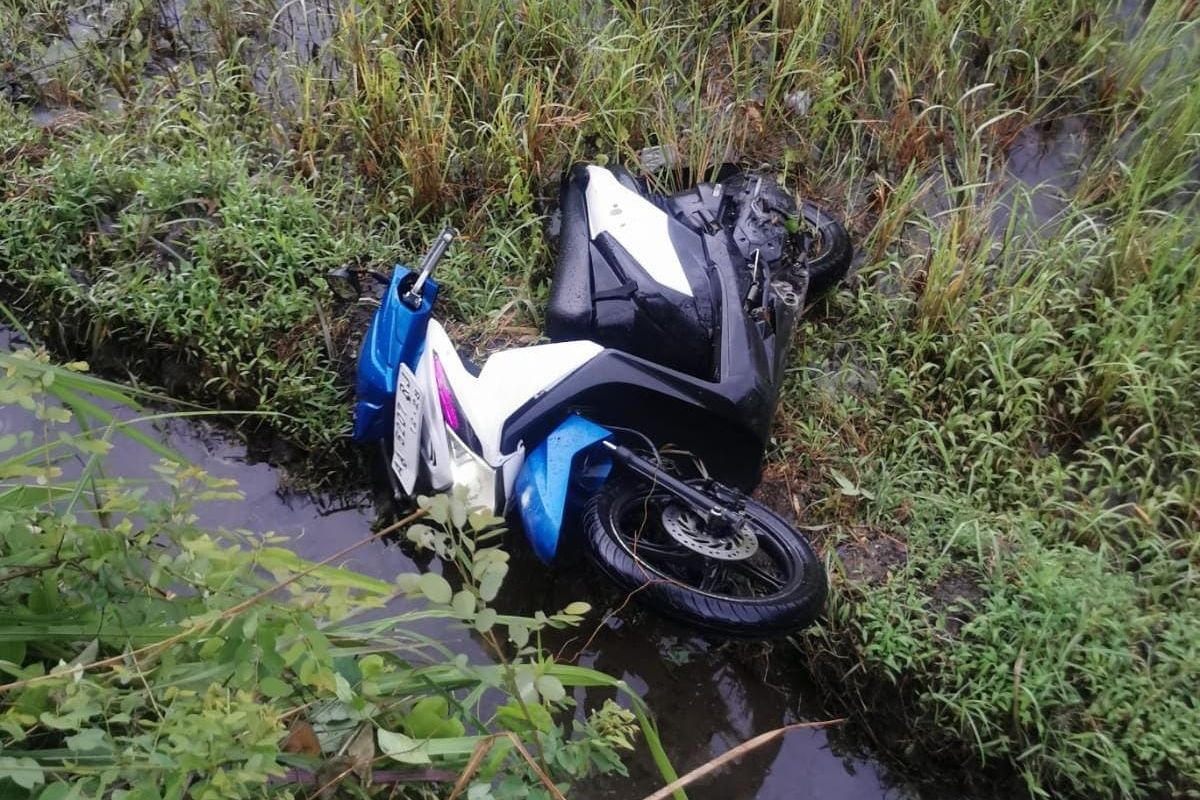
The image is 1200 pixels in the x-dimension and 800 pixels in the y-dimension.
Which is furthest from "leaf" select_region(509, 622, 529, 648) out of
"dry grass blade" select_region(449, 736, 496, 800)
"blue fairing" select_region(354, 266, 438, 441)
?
"blue fairing" select_region(354, 266, 438, 441)

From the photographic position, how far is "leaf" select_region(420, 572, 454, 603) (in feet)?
4.28

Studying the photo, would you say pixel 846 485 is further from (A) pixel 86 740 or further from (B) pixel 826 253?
(A) pixel 86 740

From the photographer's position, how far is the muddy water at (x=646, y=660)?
9.33ft

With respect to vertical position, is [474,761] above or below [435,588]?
below

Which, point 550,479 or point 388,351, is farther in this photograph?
point 388,351

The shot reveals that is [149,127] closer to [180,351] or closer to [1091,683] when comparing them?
[180,351]

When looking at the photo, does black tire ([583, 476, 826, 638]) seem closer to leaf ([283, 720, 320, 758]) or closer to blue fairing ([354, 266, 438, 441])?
blue fairing ([354, 266, 438, 441])

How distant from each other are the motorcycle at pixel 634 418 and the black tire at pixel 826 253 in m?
0.46

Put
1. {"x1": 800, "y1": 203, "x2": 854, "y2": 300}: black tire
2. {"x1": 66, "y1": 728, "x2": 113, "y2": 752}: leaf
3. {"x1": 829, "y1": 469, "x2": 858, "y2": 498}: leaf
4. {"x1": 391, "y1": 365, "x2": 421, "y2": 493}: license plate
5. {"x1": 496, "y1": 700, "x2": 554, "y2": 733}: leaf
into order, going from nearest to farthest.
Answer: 1. {"x1": 66, "y1": 728, "x2": 113, "y2": 752}: leaf
2. {"x1": 496, "y1": 700, "x2": 554, "y2": 733}: leaf
3. {"x1": 391, "y1": 365, "x2": 421, "y2": 493}: license plate
4. {"x1": 829, "y1": 469, "x2": 858, "y2": 498}: leaf
5. {"x1": 800, "y1": 203, "x2": 854, "y2": 300}: black tire

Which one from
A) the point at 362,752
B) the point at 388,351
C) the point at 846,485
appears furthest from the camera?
the point at 846,485

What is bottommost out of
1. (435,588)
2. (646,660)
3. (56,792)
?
(646,660)

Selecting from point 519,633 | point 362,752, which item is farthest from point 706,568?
point 519,633

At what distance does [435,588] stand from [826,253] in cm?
259

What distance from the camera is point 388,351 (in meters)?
2.96
